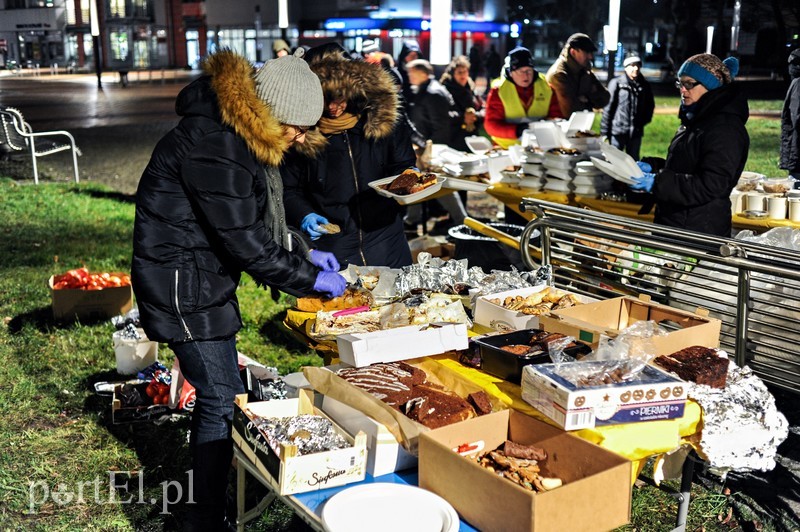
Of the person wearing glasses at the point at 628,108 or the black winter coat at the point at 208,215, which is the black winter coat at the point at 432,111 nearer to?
the person wearing glasses at the point at 628,108

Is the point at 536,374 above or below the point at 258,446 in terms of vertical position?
above

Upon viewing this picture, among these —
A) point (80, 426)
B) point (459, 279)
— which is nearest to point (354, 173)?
point (459, 279)

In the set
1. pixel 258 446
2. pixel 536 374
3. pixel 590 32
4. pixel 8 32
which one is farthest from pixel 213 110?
Result: pixel 590 32

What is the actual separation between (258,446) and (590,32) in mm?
35232

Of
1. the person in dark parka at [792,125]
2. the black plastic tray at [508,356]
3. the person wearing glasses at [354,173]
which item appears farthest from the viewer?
the person in dark parka at [792,125]

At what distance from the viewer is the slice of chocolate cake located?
2.71 metres

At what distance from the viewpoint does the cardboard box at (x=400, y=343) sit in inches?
114

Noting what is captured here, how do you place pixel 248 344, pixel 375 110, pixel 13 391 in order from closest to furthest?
pixel 375 110 → pixel 13 391 → pixel 248 344

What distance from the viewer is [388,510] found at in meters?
2.20

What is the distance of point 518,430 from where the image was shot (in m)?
2.53

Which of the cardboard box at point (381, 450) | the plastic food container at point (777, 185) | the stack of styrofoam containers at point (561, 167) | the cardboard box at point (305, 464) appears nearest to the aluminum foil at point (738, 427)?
the cardboard box at point (381, 450)

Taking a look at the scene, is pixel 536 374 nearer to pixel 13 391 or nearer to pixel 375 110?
pixel 375 110

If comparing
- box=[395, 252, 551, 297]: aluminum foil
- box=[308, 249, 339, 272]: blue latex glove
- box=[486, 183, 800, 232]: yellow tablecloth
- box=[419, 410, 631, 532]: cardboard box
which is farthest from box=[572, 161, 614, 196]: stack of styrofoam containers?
box=[419, 410, 631, 532]: cardboard box

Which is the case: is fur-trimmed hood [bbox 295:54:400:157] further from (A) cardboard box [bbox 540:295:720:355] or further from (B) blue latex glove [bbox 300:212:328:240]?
(A) cardboard box [bbox 540:295:720:355]
